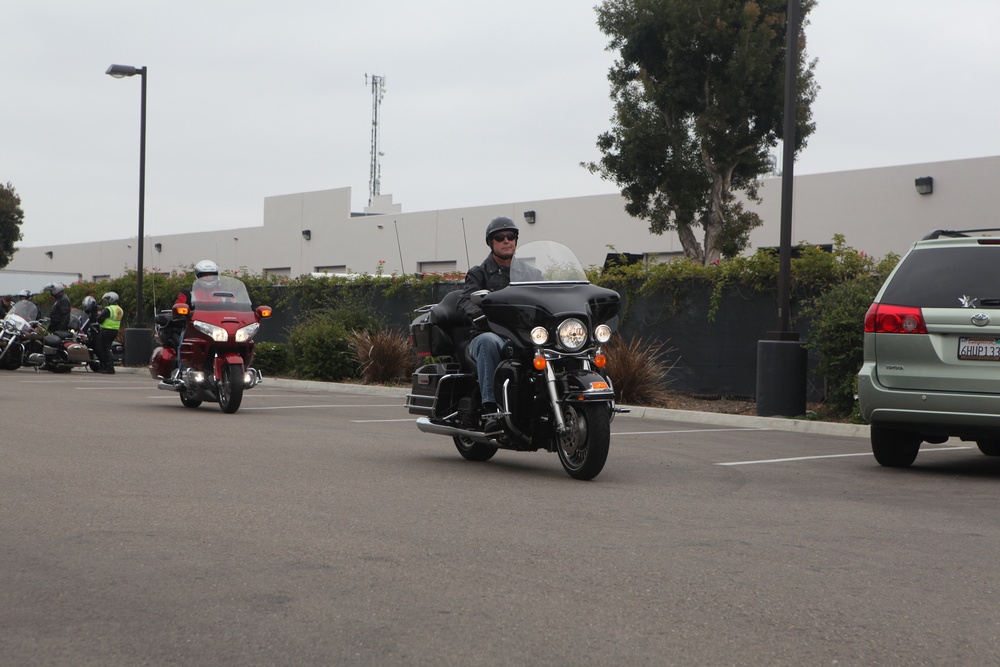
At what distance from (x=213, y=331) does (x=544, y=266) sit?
686cm

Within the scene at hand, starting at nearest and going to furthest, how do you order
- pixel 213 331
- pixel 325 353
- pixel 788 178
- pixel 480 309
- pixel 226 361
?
pixel 480 309 → pixel 226 361 → pixel 213 331 → pixel 788 178 → pixel 325 353

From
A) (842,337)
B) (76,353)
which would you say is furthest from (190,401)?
(76,353)

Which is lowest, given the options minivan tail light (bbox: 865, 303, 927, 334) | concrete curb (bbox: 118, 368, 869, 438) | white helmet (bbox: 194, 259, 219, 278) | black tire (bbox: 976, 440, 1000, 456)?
concrete curb (bbox: 118, 368, 869, 438)

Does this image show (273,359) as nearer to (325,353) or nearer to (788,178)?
(325,353)

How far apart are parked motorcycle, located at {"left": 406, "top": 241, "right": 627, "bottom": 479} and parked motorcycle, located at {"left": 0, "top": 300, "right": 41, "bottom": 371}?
17484mm

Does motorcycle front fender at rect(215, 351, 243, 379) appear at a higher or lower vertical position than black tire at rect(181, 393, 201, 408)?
higher

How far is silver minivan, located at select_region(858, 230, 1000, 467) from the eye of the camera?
9078 mm

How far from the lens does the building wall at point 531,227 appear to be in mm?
34719

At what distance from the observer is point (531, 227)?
156 ft

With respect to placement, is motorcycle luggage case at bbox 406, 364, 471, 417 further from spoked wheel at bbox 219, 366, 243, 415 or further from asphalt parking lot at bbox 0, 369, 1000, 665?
spoked wheel at bbox 219, 366, 243, 415

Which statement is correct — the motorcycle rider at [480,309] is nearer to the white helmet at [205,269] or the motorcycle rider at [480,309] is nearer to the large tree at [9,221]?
the white helmet at [205,269]

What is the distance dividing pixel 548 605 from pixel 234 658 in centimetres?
126

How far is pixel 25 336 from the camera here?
2466 centimetres

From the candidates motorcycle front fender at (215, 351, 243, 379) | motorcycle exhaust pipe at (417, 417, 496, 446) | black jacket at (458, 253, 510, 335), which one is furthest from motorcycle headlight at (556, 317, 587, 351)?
motorcycle front fender at (215, 351, 243, 379)
